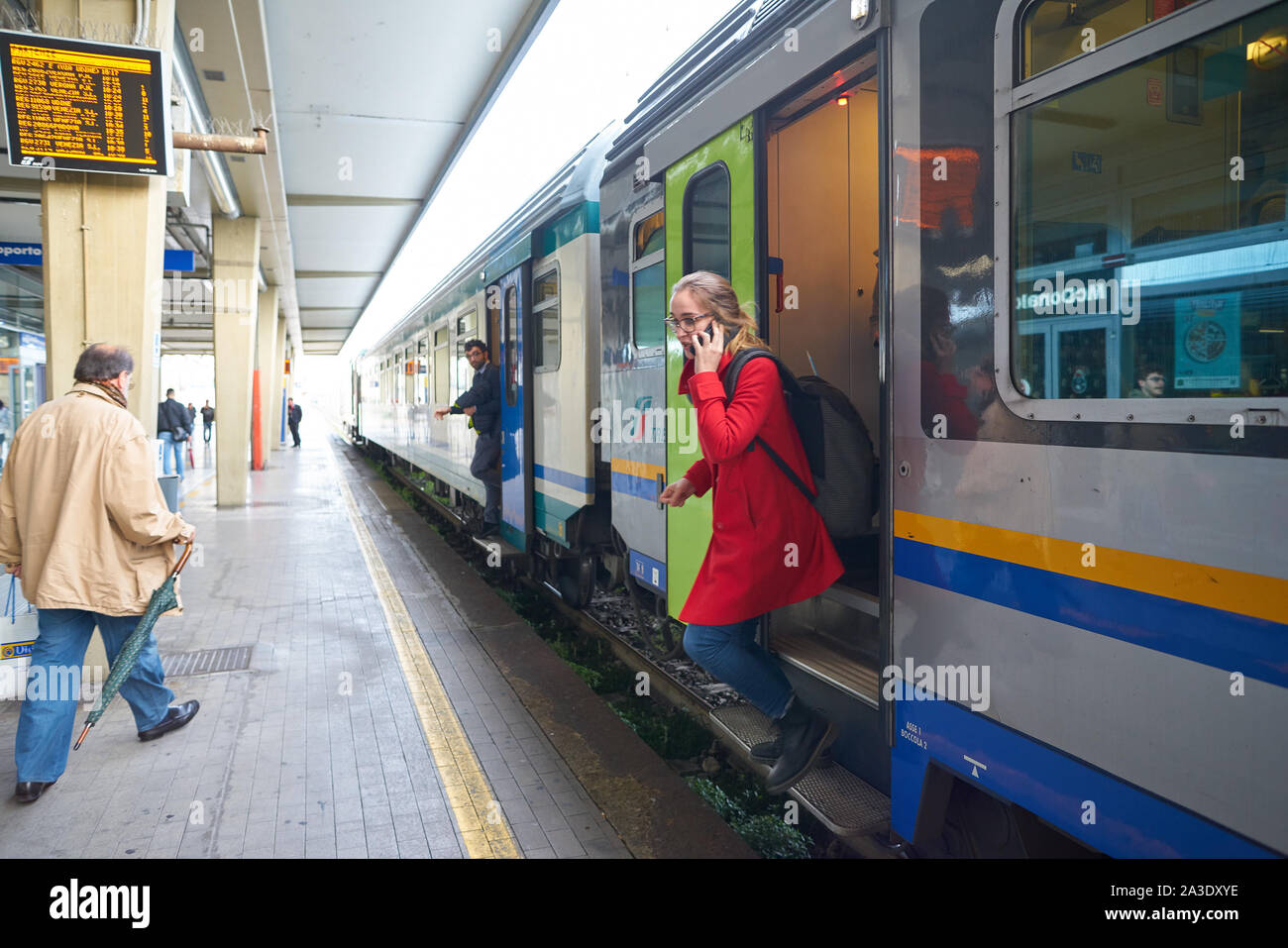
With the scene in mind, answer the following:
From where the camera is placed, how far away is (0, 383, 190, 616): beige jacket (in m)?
3.98

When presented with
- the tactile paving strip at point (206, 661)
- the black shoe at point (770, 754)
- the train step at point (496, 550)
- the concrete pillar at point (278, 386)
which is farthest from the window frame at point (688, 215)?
the concrete pillar at point (278, 386)

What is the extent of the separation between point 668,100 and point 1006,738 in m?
3.75

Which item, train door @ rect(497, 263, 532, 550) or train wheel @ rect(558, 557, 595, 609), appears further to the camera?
train door @ rect(497, 263, 532, 550)

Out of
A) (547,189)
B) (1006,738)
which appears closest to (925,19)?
(1006,738)

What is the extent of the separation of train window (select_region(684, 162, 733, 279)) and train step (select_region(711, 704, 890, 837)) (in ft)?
7.36

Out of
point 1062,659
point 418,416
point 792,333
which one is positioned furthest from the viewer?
point 418,416

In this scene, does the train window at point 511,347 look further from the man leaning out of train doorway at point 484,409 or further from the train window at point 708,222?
the train window at point 708,222

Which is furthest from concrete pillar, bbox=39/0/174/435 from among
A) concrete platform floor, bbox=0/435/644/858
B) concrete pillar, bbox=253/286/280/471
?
concrete pillar, bbox=253/286/280/471

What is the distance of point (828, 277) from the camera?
440cm

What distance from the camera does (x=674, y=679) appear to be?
5578 mm

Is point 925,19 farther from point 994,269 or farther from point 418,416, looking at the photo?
point 418,416

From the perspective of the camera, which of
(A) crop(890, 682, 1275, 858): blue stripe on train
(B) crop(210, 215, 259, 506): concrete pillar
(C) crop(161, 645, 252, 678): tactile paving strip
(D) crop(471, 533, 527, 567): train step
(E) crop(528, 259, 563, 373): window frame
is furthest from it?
(B) crop(210, 215, 259, 506): concrete pillar

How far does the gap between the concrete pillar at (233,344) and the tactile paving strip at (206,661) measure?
31.7 feet

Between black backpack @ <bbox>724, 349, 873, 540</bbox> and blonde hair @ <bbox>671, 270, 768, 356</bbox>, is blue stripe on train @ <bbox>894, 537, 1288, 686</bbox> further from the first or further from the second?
blonde hair @ <bbox>671, 270, 768, 356</bbox>
